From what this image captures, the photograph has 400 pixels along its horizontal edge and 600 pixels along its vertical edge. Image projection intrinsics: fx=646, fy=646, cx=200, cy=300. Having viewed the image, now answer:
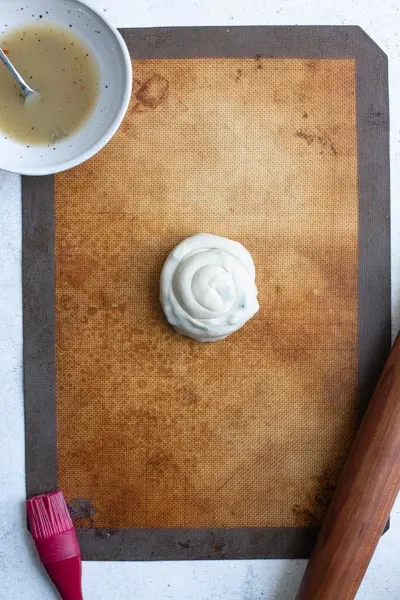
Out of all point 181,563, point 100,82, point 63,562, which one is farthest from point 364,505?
point 100,82

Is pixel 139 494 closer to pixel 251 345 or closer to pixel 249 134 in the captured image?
pixel 251 345

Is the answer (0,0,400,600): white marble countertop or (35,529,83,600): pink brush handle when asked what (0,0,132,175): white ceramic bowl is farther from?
(35,529,83,600): pink brush handle

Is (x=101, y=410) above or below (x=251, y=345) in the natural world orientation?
Result: below

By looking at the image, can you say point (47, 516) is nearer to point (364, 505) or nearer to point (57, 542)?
point (57, 542)

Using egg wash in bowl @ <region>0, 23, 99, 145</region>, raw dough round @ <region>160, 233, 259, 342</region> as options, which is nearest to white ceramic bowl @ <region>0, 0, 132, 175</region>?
Answer: egg wash in bowl @ <region>0, 23, 99, 145</region>

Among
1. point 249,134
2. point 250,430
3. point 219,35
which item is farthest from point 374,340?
point 219,35
